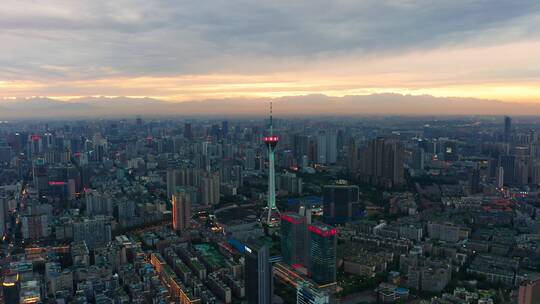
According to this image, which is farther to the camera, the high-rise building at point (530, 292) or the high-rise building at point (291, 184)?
the high-rise building at point (291, 184)

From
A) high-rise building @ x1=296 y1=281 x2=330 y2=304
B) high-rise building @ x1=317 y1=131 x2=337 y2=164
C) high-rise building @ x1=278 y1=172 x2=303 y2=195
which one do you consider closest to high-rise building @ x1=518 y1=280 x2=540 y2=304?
high-rise building @ x1=296 y1=281 x2=330 y2=304

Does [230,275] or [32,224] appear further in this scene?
[32,224]

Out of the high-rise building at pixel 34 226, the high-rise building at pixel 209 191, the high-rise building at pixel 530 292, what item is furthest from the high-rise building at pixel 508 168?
the high-rise building at pixel 34 226

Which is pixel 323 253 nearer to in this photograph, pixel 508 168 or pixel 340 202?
pixel 340 202

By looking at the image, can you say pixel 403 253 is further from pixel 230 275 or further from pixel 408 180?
pixel 408 180

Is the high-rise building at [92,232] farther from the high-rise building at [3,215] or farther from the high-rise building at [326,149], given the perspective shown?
the high-rise building at [326,149]

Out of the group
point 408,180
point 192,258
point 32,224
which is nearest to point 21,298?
point 192,258
